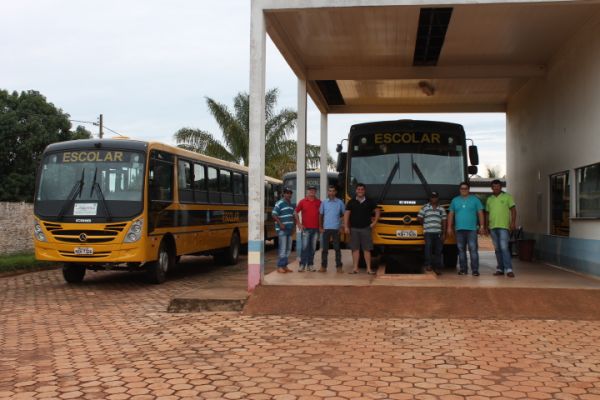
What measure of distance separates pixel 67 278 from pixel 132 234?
2.42 meters

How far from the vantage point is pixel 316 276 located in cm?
1170

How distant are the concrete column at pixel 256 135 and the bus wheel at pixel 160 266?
3.42 m

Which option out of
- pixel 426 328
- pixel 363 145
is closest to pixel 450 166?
pixel 363 145

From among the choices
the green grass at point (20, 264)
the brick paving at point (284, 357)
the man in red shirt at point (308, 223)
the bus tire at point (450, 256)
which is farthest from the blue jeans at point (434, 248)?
the green grass at point (20, 264)

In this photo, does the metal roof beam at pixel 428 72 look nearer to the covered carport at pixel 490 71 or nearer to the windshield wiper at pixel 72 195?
the covered carport at pixel 490 71

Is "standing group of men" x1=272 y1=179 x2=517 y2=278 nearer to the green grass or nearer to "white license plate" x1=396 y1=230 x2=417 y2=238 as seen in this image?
"white license plate" x1=396 y1=230 x2=417 y2=238

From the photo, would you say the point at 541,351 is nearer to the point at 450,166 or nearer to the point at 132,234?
the point at 450,166

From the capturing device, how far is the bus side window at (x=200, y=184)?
15.5 metres

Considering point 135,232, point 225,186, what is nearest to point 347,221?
point 135,232

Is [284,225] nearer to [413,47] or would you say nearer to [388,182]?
[388,182]

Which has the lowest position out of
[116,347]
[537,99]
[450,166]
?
[116,347]

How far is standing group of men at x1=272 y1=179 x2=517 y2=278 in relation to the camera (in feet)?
38.5

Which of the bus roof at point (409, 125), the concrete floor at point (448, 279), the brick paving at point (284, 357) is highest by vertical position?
the bus roof at point (409, 125)

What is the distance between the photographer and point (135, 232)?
41.0 ft
